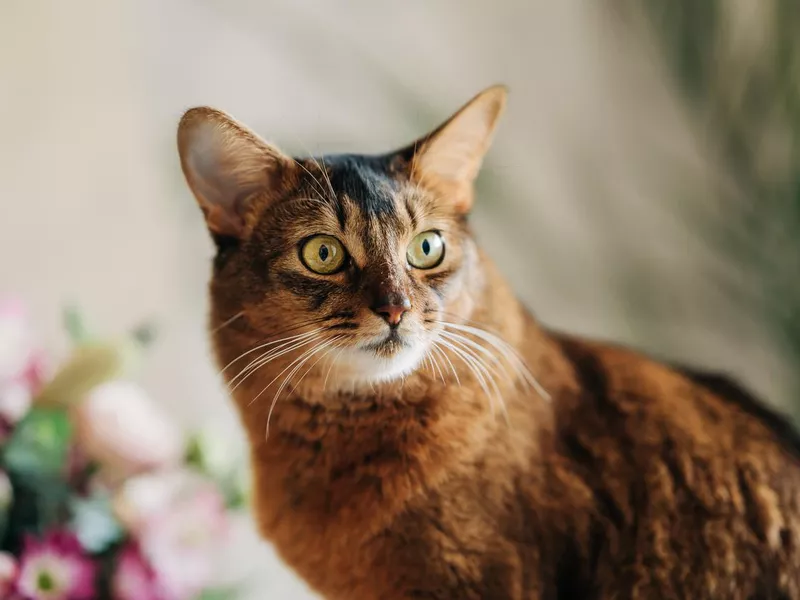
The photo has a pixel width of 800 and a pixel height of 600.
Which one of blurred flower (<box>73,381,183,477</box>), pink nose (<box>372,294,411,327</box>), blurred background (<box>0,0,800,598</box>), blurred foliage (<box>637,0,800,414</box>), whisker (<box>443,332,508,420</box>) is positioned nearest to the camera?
pink nose (<box>372,294,411,327</box>)

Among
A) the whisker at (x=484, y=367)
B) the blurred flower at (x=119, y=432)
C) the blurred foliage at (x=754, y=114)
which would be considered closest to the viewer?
the whisker at (x=484, y=367)

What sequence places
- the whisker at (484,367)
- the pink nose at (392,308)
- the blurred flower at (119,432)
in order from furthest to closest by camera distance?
the blurred flower at (119,432) < the whisker at (484,367) < the pink nose at (392,308)

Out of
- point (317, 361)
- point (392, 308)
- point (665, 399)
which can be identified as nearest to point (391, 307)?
point (392, 308)

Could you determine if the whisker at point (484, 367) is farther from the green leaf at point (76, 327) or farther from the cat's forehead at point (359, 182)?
the green leaf at point (76, 327)

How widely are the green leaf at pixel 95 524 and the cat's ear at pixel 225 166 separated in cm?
49

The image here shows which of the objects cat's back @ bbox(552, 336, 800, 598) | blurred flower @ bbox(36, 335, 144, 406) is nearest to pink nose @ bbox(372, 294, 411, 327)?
cat's back @ bbox(552, 336, 800, 598)

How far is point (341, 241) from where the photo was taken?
2.62ft

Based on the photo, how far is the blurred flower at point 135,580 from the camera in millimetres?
1046

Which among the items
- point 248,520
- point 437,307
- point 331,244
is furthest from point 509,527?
point 248,520

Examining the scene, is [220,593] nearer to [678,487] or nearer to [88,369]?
[88,369]

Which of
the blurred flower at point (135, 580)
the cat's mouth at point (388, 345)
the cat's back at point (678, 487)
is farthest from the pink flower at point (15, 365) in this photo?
the cat's back at point (678, 487)

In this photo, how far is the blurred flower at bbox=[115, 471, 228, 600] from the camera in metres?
1.06

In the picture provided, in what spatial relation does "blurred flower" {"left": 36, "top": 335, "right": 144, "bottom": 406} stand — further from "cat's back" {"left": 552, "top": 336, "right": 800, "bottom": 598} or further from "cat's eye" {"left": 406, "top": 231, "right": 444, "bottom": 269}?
"cat's back" {"left": 552, "top": 336, "right": 800, "bottom": 598}

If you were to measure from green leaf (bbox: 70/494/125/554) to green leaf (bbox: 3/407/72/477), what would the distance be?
7cm
